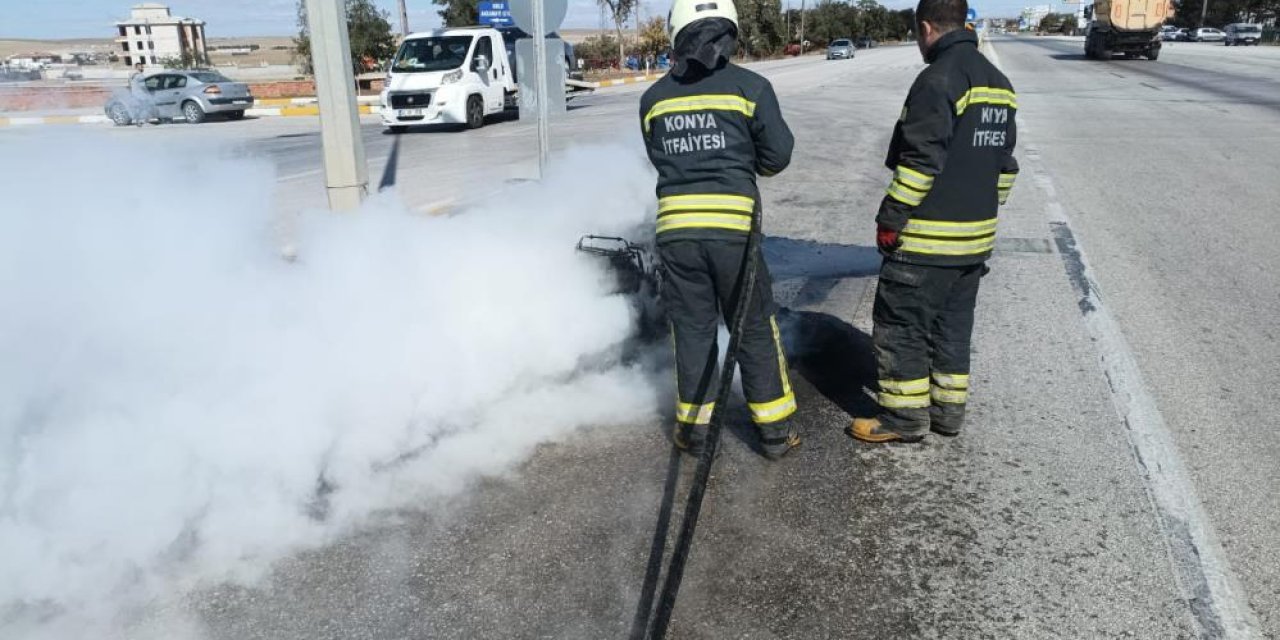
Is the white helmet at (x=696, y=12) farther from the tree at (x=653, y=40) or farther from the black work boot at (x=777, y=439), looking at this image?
the tree at (x=653, y=40)

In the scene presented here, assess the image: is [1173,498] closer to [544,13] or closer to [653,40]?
[544,13]

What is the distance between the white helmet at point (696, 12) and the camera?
3.15 m

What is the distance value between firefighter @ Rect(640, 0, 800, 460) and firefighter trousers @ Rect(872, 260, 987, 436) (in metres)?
0.45

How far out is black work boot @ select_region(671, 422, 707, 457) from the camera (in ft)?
11.6

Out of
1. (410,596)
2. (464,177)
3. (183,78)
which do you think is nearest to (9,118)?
(410,596)

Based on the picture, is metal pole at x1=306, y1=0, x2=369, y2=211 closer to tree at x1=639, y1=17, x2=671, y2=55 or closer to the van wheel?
the van wheel

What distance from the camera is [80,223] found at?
3.01 metres

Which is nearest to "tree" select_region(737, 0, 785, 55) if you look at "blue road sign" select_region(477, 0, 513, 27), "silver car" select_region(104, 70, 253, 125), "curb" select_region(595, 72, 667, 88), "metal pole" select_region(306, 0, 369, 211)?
"curb" select_region(595, 72, 667, 88)

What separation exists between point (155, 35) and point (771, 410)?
3.20 metres

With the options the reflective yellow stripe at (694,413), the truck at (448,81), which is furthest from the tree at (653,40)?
the reflective yellow stripe at (694,413)

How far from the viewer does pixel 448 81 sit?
16.8 metres

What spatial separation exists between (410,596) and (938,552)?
168cm

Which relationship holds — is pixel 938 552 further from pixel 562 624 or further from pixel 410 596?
pixel 410 596

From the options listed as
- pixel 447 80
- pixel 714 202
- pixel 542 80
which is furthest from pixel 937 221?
pixel 447 80
